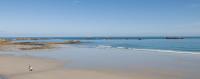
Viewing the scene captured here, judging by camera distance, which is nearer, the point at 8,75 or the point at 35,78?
the point at 35,78

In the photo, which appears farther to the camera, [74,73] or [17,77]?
[74,73]

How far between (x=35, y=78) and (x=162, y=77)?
21.8 ft

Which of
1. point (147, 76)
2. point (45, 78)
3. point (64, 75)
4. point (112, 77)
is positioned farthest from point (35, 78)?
point (147, 76)

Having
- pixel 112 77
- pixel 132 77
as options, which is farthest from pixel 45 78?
pixel 132 77

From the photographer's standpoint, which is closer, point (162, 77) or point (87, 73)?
point (162, 77)

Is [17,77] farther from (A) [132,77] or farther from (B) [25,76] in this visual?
(A) [132,77]

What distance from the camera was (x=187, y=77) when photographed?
13.0 m

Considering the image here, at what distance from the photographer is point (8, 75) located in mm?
13406

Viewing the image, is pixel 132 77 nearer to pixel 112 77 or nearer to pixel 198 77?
pixel 112 77

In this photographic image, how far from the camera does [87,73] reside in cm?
1421

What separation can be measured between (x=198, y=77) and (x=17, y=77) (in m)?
9.53

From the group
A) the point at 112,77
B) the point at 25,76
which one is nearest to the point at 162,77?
the point at 112,77

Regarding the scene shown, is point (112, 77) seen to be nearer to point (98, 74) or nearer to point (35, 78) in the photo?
point (98, 74)

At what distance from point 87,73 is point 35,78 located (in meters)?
3.09
